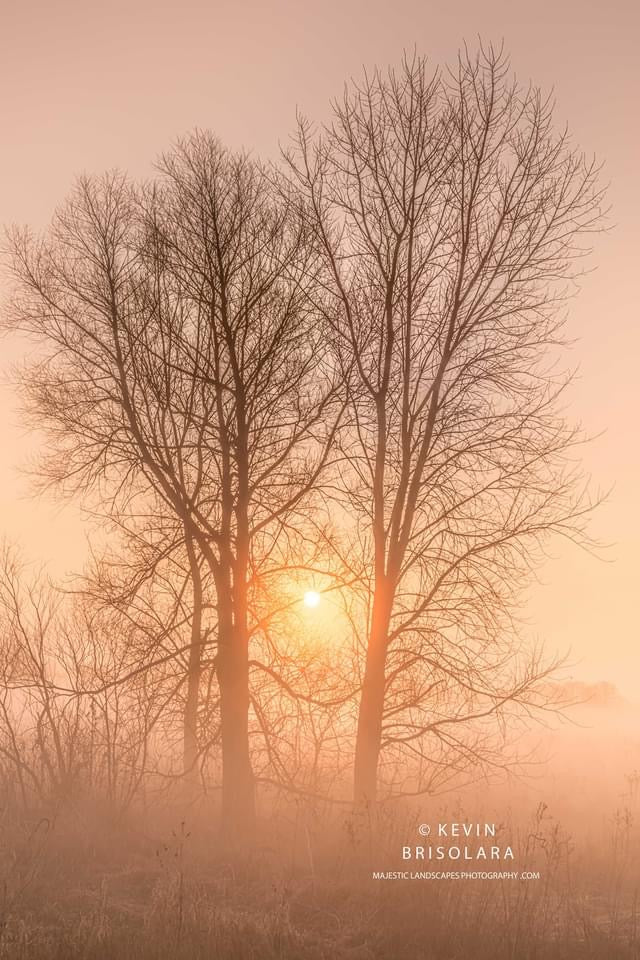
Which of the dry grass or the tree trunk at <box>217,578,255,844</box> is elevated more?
the tree trunk at <box>217,578,255,844</box>

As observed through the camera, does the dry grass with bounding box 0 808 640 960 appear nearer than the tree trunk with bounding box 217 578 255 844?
Yes

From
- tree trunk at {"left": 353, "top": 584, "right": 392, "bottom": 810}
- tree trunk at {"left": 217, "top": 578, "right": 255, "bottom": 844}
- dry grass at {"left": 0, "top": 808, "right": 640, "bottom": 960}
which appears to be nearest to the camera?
dry grass at {"left": 0, "top": 808, "right": 640, "bottom": 960}

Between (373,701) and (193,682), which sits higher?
(193,682)

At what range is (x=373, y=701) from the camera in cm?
1051

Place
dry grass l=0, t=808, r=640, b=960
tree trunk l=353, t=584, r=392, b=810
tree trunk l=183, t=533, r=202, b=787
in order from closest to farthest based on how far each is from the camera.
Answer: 1. dry grass l=0, t=808, r=640, b=960
2. tree trunk l=353, t=584, r=392, b=810
3. tree trunk l=183, t=533, r=202, b=787

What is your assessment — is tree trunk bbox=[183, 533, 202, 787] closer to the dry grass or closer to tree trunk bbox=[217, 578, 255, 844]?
tree trunk bbox=[217, 578, 255, 844]

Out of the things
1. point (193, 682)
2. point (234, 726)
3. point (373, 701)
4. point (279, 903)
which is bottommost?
point (279, 903)

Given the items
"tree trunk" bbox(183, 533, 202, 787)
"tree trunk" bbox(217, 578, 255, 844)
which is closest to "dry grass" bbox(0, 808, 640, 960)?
"tree trunk" bbox(217, 578, 255, 844)

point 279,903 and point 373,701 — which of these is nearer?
point 279,903

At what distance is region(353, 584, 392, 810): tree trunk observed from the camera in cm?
1048

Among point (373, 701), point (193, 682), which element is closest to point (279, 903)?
point (373, 701)

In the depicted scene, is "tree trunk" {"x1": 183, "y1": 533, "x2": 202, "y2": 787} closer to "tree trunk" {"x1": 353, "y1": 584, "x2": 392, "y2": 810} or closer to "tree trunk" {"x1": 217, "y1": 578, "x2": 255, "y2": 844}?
"tree trunk" {"x1": 217, "y1": 578, "x2": 255, "y2": 844}

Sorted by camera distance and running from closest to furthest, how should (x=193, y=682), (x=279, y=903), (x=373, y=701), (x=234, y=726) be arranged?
(x=279, y=903)
(x=373, y=701)
(x=234, y=726)
(x=193, y=682)

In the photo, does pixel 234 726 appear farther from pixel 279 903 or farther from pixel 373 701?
pixel 279 903
